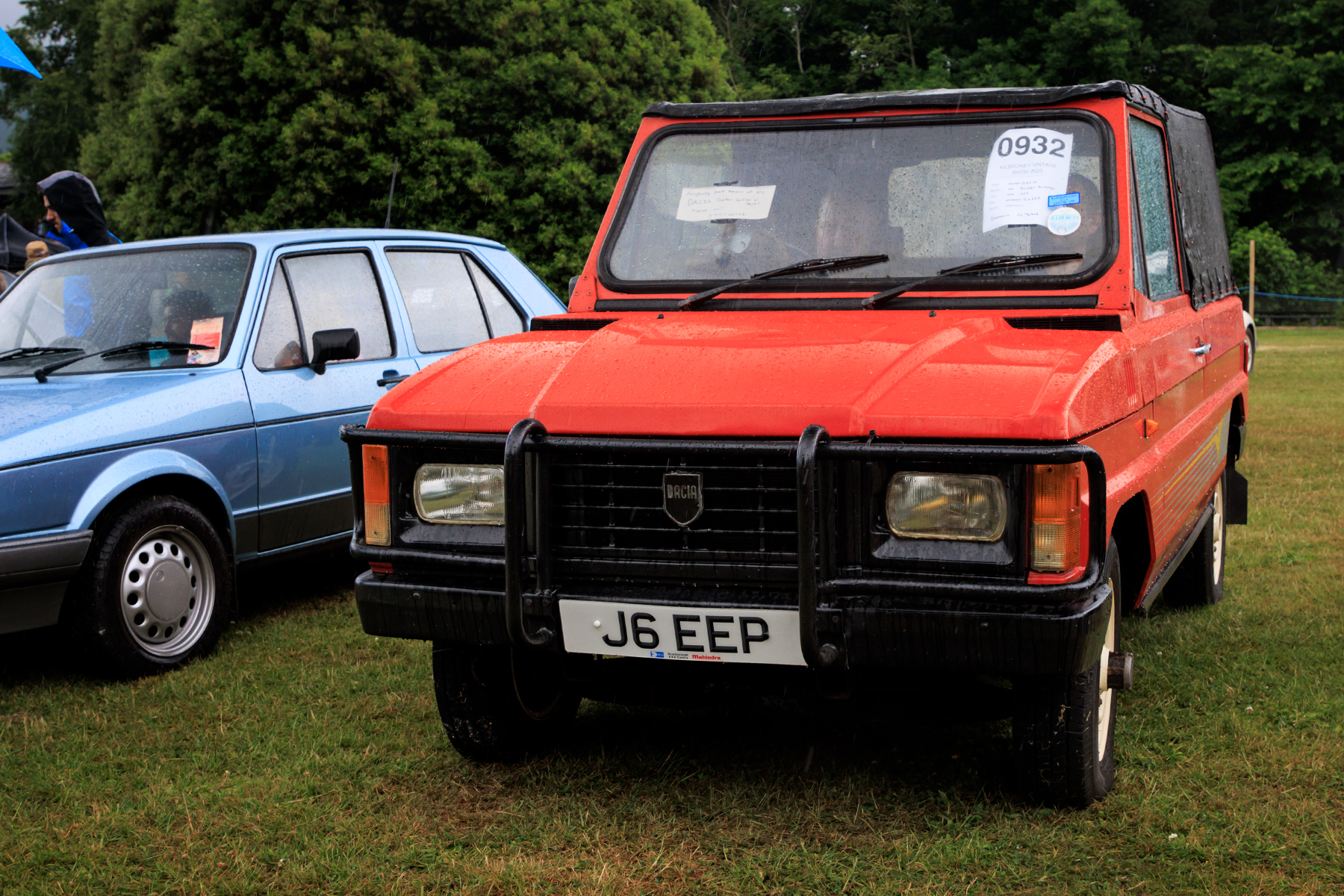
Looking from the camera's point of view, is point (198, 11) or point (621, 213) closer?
point (621, 213)

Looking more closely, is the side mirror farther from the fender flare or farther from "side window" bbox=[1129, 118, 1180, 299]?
"side window" bbox=[1129, 118, 1180, 299]

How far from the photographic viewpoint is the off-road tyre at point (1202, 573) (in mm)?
5770

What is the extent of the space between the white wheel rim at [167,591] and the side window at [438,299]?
1.75m

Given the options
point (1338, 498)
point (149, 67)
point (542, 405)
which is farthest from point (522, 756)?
point (149, 67)

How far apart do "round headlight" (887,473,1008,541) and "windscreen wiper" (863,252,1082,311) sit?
3.46 feet

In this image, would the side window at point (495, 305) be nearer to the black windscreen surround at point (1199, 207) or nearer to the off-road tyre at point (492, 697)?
the off-road tyre at point (492, 697)

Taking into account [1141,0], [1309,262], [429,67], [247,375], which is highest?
[1141,0]

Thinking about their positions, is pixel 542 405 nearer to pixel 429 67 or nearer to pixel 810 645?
pixel 810 645

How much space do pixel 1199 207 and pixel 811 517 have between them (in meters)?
3.51

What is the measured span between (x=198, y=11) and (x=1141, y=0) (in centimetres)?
3526

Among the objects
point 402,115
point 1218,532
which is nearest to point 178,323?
point 1218,532

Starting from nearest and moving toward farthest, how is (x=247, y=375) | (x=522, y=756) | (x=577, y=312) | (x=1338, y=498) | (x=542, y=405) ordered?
(x=542, y=405) → (x=522, y=756) → (x=577, y=312) → (x=247, y=375) → (x=1338, y=498)

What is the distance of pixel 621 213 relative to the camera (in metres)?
4.64

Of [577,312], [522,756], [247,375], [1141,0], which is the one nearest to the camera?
[522,756]
